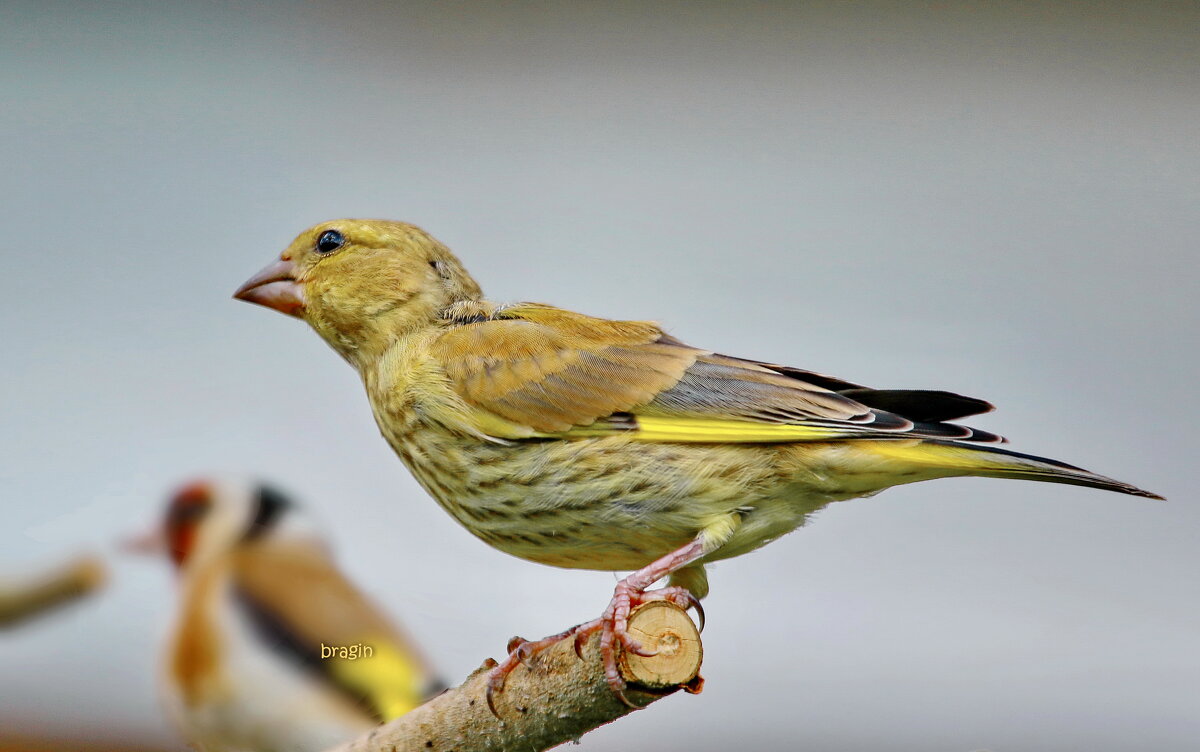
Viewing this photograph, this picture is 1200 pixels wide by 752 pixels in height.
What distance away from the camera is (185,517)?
347 centimetres

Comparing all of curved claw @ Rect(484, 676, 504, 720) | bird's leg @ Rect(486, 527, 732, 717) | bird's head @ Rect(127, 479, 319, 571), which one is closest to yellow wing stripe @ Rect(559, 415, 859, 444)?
bird's leg @ Rect(486, 527, 732, 717)

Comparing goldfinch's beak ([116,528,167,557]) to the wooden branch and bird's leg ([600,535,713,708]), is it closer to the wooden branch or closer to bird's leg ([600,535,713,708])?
the wooden branch

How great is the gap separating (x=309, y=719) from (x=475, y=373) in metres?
1.15

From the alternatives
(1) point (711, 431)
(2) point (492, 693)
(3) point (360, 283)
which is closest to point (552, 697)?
(2) point (492, 693)

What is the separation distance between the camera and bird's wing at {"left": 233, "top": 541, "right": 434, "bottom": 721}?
2490 mm

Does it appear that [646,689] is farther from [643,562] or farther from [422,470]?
[422,470]

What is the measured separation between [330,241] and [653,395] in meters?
0.72

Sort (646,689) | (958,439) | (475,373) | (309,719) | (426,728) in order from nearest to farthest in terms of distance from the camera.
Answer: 1. (646,689)
2. (958,439)
3. (426,728)
4. (475,373)
5. (309,719)

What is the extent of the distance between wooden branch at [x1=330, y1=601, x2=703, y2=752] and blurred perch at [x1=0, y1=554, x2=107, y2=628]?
6.79 feet

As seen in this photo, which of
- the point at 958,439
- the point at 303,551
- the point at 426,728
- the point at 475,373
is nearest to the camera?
the point at 958,439

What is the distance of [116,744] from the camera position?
10.2 ft

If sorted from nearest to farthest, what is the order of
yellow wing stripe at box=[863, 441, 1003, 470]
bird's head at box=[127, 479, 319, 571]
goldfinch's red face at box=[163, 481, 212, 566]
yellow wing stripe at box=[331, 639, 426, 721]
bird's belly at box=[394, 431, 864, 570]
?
yellow wing stripe at box=[863, 441, 1003, 470]
bird's belly at box=[394, 431, 864, 570]
yellow wing stripe at box=[331, 639, 426, 721]
bird's head at box=[127, 479, 319, 571]
goldfinch's red face at box=[163, 481, 212, 566]

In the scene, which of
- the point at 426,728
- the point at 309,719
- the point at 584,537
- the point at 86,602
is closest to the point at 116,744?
the point at 86,602

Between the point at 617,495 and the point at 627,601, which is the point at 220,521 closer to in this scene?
the point at 617,495
